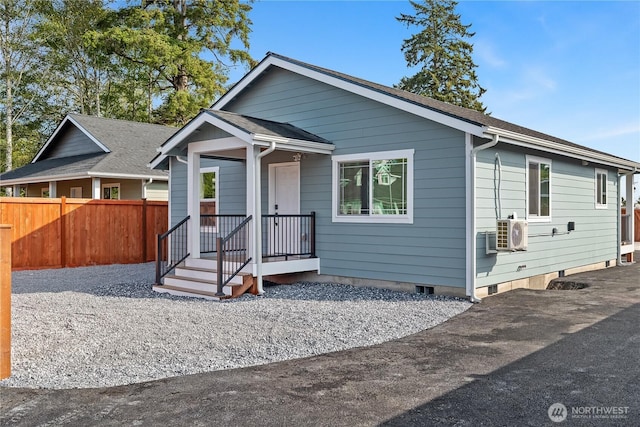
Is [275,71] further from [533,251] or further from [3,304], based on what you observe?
[3,304]

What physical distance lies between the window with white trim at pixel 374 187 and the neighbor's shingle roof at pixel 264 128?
727mm

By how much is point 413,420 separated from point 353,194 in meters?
6.41

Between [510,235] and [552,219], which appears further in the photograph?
[552,219]

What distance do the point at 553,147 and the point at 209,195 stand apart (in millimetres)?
7864

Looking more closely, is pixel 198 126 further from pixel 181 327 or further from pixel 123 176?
pixel 123 176

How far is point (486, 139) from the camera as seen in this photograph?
8711 millimetres

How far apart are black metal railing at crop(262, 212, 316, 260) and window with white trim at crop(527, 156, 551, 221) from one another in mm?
4208

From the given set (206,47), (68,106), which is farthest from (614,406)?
(68,106)

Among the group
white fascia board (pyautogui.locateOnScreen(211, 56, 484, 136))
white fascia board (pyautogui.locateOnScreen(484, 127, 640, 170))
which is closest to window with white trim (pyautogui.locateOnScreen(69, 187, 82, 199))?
white fascia board (pyautogui.locateOnScreen(211, 56, 484, 136))

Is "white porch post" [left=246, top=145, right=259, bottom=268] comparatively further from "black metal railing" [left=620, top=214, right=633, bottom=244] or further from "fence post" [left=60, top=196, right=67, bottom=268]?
"black metal railing" [left=620, top=214, right=633, bottom=244]

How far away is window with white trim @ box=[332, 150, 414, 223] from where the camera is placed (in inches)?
357

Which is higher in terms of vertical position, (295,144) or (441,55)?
(441,55)

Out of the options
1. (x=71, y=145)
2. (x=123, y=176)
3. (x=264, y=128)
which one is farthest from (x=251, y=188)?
(x=71, y=145)

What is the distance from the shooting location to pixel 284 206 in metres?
11.1
